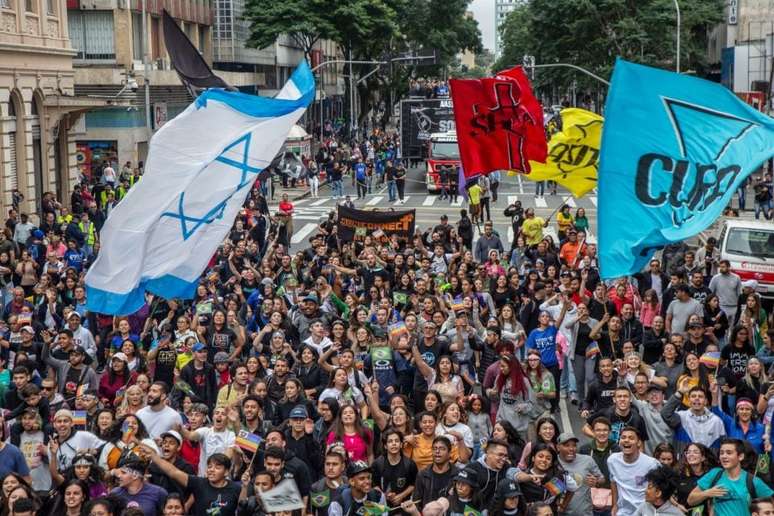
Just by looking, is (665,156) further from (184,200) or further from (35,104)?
(35,104)

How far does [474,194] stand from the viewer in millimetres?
29516

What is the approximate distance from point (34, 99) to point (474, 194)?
13.5 m

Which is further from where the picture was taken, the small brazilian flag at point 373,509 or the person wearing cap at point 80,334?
the person wearing cap at point 80,334

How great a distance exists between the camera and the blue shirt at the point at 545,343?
14305 mm

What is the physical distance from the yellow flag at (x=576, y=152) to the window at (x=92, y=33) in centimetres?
3230

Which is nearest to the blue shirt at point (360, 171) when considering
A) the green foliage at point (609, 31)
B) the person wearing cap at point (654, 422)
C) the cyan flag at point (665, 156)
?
the green foliage at point (609, 31)

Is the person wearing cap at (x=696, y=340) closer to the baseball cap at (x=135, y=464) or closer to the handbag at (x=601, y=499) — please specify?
the handbag at (x=601, y=499)

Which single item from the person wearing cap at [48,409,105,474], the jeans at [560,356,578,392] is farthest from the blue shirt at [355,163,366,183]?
the person wearing cap at [48,409,105,474]

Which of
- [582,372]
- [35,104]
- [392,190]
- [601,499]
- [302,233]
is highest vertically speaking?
[35,104]

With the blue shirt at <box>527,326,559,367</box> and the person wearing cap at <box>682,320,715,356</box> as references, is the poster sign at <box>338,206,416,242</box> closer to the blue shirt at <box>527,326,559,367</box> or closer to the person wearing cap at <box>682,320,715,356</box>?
the blue shirt at <box>527,326,559,367</box>

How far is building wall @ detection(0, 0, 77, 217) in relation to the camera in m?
33.0

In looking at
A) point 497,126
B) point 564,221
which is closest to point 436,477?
point 497,126

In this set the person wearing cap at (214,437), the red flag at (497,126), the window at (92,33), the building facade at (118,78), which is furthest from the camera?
the window at (92,33)

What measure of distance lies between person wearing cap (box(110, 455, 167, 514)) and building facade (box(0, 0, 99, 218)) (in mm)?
22734
